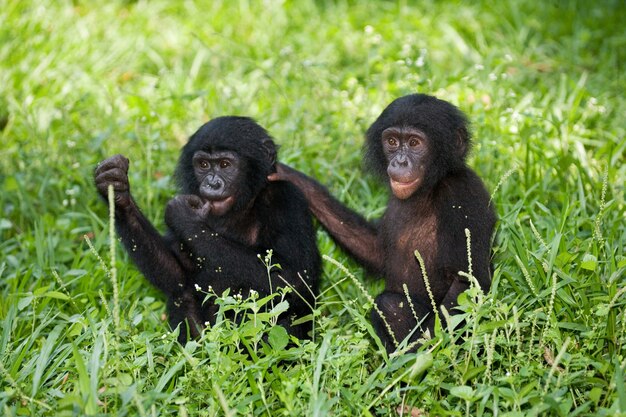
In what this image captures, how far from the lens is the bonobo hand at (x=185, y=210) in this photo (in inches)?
226

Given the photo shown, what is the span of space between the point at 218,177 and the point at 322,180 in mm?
1759

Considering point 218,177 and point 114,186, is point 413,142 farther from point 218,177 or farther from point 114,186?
point 114,186

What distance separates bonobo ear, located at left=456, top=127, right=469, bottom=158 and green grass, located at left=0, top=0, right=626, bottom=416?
0.45 meters

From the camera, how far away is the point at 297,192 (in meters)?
5.96

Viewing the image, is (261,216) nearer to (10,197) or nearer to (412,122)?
(412,122)

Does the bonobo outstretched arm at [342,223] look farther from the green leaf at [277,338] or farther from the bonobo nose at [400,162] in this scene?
the green leaf at [277,338]

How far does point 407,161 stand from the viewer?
5.30 m

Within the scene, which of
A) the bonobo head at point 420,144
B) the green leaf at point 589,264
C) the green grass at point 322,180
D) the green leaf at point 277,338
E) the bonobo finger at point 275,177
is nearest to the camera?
the green grass at point 322,180

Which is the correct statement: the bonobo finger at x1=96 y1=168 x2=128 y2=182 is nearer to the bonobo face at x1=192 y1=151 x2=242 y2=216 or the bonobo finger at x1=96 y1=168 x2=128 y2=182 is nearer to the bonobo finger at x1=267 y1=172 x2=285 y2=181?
the bonobo face at x1=192 y1=151 x2=242 y2=216

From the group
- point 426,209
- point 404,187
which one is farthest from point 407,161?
point 426,209

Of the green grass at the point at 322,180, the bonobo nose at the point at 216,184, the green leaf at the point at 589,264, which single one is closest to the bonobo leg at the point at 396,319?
the green grass at the point at 322,180

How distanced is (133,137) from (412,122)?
324cm

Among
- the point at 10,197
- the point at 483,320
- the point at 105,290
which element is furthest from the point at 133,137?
the point at 483,320

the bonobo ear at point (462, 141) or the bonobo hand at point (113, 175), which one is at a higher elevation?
the bonobo hand at point (113, 175)
